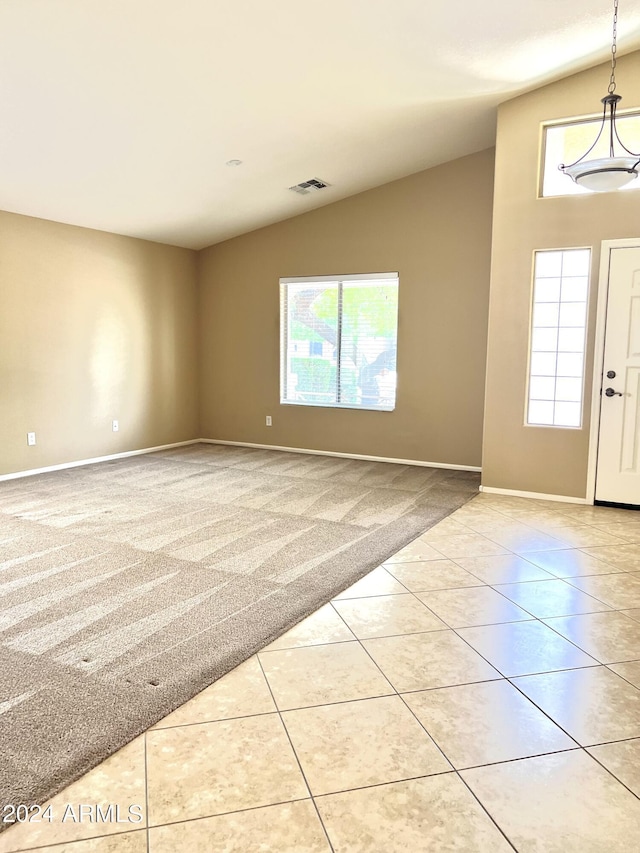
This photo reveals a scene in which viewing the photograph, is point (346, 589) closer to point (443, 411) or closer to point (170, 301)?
point (443, 411)

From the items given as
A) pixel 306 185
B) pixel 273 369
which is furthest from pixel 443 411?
pixel 306 185

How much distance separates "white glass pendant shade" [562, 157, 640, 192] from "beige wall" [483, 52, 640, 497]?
1.50m

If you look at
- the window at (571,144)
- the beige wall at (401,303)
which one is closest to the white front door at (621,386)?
the window at (571,144)

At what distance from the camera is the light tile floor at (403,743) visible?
4.89 ft

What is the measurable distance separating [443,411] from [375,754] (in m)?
4.71

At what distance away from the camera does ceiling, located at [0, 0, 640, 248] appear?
10.7ft

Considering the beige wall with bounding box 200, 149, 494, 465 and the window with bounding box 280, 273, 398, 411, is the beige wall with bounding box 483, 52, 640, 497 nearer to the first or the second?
the beige wall with bounding box 200, 149, 494, 465

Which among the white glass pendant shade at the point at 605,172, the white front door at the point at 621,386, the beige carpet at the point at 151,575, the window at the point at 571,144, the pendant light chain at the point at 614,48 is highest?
the pendant light chain at the point at 614,48

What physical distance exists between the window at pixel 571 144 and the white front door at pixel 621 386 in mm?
678

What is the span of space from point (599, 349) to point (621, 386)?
33cm

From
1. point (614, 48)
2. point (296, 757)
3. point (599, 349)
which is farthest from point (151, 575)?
point (614, 48)

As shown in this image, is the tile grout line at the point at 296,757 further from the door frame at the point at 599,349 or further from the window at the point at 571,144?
the window at the point at 571,144

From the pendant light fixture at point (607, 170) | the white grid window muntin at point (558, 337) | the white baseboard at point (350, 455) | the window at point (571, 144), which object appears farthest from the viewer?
the white baseboard at point (350, 455)

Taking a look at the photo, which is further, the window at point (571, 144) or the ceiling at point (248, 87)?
the window at point (571, 144)
